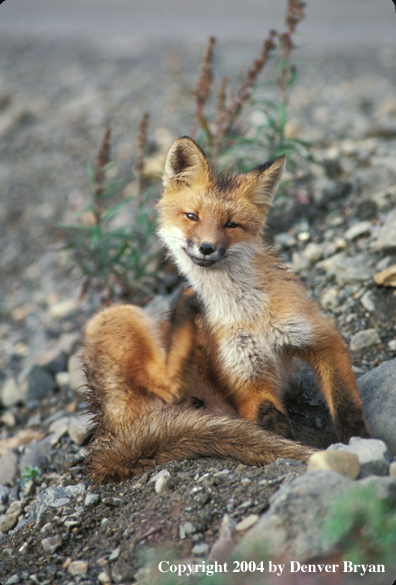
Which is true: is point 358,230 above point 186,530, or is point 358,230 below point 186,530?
Result: above

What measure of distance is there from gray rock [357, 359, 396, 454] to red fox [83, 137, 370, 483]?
0.25 metres

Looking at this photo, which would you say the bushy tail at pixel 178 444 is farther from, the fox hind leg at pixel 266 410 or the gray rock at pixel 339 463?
the gray rock at pixel 339 463

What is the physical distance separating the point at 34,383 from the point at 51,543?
2738 millimetres

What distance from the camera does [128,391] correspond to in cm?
336

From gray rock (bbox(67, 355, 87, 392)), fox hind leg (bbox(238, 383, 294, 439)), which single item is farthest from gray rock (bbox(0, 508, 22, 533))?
fox hind leg (bbox(238, 383, 294, 439))

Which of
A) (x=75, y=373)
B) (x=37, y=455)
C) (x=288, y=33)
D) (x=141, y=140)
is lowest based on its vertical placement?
(x=37, y=455)

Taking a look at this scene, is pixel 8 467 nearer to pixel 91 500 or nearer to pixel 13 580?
pixel 91 500

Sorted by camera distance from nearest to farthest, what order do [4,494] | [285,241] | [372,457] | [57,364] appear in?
[372,457] < [4,494] < [57,364] < [285,241]

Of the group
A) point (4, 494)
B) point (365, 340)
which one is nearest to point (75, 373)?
point (4, 494)

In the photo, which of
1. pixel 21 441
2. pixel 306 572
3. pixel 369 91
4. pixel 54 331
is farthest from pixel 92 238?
pixel 369 91

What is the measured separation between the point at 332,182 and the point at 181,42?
905 centimetres

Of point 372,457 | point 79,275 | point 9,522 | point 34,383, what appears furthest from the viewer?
point 79,275

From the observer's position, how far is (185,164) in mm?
3561

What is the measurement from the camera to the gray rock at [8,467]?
4211 mm
